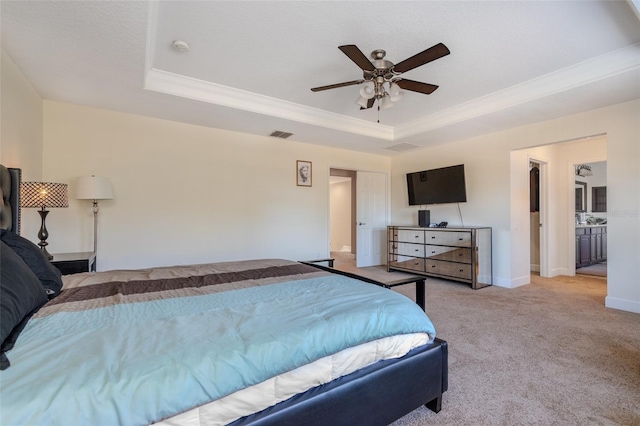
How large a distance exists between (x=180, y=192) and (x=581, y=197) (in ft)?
28.2

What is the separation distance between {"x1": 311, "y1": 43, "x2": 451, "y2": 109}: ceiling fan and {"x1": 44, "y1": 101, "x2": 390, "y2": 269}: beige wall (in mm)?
2299

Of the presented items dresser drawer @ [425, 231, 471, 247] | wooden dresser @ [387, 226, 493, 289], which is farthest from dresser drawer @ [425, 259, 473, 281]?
dresser drawer @ [425, 231, 471, 247]

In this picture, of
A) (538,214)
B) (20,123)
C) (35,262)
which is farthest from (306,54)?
(538,214)

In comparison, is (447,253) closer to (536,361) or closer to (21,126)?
(536,361)

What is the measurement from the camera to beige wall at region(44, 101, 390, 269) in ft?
→ 11.7

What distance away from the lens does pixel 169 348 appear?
3.39 feet

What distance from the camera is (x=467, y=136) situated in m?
4.86

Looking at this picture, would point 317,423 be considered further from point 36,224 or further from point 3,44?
point 36,224

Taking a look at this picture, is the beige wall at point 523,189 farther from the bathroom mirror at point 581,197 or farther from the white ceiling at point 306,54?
the bathroom mirror at point 581,197

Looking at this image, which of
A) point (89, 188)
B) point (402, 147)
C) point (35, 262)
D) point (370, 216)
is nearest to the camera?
point (35, 262)

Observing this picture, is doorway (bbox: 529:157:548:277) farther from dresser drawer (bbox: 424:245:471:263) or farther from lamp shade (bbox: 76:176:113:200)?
lamp shade (bbox: 76:176:113:200)

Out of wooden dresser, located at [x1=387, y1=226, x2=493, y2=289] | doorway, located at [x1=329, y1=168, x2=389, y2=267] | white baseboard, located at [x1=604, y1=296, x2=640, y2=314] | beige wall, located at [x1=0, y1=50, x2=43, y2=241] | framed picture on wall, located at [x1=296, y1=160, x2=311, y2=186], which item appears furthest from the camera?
doorway, located at [x1=329, y1=168, x2=389, y2=267]

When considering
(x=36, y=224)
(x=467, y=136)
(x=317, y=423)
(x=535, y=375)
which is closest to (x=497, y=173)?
(x=467, y=136)

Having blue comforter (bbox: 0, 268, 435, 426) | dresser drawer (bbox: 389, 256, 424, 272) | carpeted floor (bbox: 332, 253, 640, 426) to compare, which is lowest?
carpeted floor (bbox: 332, 253, 640, 426)
